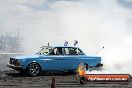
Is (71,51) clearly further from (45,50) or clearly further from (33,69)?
(33,69)

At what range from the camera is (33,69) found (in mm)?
18953

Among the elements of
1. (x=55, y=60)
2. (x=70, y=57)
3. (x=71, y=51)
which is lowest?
(x=55, y=60)

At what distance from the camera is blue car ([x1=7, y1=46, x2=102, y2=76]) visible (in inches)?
741

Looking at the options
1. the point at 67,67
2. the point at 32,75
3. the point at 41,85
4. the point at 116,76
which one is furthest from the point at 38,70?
the point at 116,76

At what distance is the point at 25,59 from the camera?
61.4ft

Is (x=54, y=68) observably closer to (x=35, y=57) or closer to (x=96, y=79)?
(x=35, y=57)

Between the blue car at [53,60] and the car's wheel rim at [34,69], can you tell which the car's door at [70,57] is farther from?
the car's wheel rim at [34,69]

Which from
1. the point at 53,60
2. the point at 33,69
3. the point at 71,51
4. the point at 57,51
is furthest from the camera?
the point at 71,51

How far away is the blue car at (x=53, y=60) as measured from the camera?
18812mm

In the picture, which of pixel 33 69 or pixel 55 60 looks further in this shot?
pixel 55 60

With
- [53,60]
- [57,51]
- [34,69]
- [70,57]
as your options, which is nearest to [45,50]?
[57,51]

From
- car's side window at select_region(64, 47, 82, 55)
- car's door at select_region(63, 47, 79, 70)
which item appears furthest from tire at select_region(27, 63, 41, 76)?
car's side window at select_region(64, 47, 82, 55)

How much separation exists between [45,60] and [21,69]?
1445 millimetres

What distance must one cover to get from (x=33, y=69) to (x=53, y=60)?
132cm
